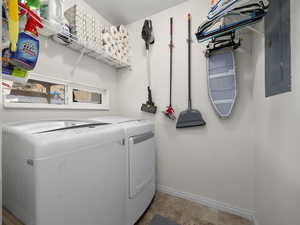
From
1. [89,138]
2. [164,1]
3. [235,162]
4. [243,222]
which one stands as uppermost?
[164,1]

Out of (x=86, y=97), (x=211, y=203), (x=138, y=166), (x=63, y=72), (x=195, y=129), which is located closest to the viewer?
(x=138, y=166)

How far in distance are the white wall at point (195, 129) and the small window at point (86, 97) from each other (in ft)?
1.73

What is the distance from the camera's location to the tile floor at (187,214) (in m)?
1.35

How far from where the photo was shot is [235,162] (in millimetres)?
1454

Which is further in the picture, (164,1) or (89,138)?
(164,1)

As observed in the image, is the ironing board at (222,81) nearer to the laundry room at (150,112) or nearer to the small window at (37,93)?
the laundry room at (150,112)

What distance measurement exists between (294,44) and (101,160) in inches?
54.9

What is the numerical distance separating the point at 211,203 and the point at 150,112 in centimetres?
144

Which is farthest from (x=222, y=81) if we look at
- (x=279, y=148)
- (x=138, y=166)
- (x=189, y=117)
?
(x=138, y=166)

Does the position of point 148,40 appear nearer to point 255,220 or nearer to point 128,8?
point 128,8

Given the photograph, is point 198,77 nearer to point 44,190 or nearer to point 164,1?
point 164,1

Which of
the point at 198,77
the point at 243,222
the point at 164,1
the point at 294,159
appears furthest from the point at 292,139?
the point at 164,1

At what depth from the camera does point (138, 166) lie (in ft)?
4.15

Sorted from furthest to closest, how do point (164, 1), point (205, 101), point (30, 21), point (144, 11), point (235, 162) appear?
point (144, 11) < point (164, 1) < point (205, 101) < point (235, 162) < point (30, 21)
